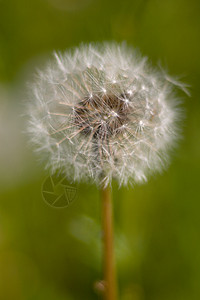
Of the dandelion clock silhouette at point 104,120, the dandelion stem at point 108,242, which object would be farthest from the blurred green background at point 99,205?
the dandelion clock silhouette at point 104,120

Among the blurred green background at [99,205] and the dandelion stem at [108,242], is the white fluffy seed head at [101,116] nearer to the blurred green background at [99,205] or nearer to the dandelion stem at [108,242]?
the dandelion stem at [108,242]

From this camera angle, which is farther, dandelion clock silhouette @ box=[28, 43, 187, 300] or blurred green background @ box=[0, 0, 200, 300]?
blurred green background @ box=[0, 0, 200, 300]

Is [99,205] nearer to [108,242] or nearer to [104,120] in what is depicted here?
[108,242]

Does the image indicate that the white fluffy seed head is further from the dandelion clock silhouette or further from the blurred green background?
the blurred green background

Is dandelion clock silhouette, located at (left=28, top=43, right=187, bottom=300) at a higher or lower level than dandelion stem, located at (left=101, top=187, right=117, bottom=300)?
higher

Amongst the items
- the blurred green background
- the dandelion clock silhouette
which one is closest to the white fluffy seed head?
the dandelion clock silhouette

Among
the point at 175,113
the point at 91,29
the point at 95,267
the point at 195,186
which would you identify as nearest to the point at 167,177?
the point at 195,186

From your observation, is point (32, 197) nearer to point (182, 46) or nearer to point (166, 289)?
point (166, 289)
